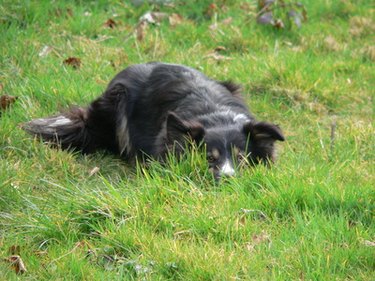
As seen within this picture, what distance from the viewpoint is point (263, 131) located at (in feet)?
20.6

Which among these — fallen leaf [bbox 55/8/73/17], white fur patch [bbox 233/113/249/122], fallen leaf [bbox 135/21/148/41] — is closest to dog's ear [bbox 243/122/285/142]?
white fur patch [bbox 233/113/249/122]

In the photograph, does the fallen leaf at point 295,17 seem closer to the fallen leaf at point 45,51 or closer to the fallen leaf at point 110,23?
the fallen leaf at point 110,23

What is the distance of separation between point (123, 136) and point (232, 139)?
1.43 meters

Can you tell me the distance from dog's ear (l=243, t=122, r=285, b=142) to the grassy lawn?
0.29 metres

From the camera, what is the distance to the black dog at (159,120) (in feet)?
20.6

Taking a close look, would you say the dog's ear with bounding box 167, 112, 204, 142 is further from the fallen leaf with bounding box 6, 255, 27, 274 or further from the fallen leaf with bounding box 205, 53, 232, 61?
the fallen leaf with bounding box 205, 53, 232, 61

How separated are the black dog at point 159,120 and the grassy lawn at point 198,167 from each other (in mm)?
224

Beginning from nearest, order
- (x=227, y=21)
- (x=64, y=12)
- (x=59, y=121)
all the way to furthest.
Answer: (x=59, y=121) < (x=64, y=12) < (x=227, y=21)

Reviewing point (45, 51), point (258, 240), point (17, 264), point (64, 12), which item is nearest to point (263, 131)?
point (258, 240)

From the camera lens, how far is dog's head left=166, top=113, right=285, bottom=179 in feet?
19.9

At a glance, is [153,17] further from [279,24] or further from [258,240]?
[258,240]

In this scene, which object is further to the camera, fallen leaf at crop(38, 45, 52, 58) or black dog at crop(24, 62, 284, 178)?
fallen leaf at crop(38, 45, 52, 58)

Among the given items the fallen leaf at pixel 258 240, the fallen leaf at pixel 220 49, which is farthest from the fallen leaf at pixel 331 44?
the fallen leaf at pixel 258 240

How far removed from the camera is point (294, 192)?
5.07 m
